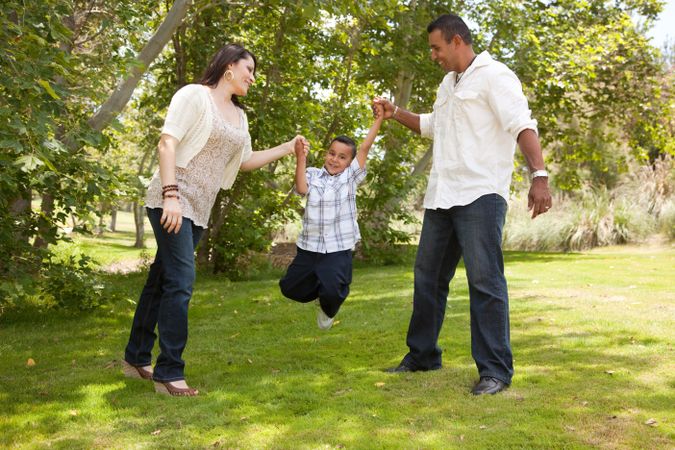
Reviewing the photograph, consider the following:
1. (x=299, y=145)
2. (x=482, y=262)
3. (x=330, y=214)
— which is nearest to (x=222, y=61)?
(x=299, y=145)

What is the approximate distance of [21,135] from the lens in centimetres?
446

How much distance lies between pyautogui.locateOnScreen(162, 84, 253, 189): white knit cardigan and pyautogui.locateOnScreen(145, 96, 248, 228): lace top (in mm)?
46

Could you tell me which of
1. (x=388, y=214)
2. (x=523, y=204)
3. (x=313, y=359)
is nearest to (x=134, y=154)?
(x=523, y=204)

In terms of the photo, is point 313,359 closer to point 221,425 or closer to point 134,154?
point 221,425

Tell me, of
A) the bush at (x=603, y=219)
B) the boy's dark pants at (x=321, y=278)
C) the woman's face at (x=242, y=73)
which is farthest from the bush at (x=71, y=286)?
the bush at (x=603, y=219)

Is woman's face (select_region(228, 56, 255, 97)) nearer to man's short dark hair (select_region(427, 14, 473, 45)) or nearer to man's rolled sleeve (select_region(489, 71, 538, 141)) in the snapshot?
man's short dark hair (select_region(427, 14, 473, 45))

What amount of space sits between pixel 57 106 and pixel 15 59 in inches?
14.2

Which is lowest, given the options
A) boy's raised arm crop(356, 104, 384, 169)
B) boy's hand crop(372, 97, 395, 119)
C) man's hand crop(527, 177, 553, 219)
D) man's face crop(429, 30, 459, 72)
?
man's hand crop(527, 177, 553, 219)

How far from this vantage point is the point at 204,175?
4.42 m

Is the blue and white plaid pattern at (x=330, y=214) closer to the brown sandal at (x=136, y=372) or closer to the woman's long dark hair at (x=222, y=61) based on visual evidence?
the woman's long dark hair at (x=222, y=61)

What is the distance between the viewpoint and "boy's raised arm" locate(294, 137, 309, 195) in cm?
499

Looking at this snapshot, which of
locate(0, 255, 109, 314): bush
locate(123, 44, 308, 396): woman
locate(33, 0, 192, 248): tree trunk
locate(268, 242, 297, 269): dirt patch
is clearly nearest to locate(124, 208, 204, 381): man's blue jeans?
locate(123, 44, 308, 396): woman

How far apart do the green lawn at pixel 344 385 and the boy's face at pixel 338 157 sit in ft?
4.56

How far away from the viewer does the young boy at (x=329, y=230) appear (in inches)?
211
